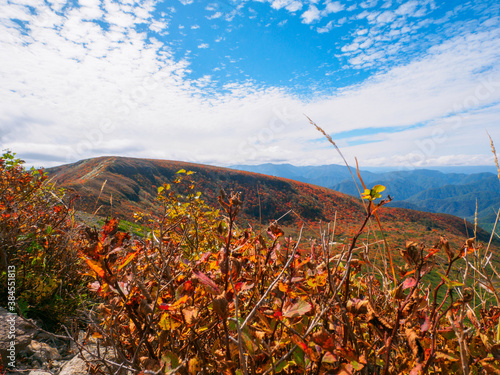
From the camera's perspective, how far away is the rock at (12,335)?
191 centimetres

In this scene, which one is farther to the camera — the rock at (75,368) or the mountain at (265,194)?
the mountain at (265,194)

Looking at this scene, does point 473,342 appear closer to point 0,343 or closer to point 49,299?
point 0,343

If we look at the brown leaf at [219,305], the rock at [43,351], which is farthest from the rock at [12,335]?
the brown leaf at [219,305]

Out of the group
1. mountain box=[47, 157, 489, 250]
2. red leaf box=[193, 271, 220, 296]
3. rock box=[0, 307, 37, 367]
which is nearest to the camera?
red leaf box=[193, 271, 220, 296]

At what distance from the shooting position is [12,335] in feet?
6.48

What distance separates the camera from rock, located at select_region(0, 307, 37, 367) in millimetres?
1912

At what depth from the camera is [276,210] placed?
4009cm

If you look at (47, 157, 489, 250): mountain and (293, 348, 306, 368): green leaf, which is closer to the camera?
(293, 348, 306, 368): green leaf

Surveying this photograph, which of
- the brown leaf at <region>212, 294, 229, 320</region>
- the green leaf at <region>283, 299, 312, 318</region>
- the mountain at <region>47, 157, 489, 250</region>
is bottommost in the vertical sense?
the mountain at <region>47, 157, 489, 250</region>

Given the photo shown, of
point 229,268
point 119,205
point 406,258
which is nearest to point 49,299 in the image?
point 229,268

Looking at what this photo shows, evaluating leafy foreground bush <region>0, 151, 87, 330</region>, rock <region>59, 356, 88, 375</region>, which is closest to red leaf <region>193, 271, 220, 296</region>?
rock <region>59, 356, 88, 375</region>

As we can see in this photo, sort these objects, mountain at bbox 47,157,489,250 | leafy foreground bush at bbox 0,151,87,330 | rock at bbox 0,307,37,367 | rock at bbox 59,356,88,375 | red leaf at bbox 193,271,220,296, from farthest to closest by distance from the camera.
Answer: mountain at bbox 47,157,489,250 → leafy foreground bush at bbox 0,151,87,330 → rock at bbox 0,307,37,367 → rock at bbox 59,356,88,375 → red leaf at bbox 193,271,220,296

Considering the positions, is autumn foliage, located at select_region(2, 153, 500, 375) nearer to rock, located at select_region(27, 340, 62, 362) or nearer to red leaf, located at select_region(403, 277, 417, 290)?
red leaf, located at select_region(403, 277, 417, 290)

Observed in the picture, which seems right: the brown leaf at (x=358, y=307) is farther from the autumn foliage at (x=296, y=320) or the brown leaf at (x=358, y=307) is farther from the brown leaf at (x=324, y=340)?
the brown leaf at (x=324, y=340)
